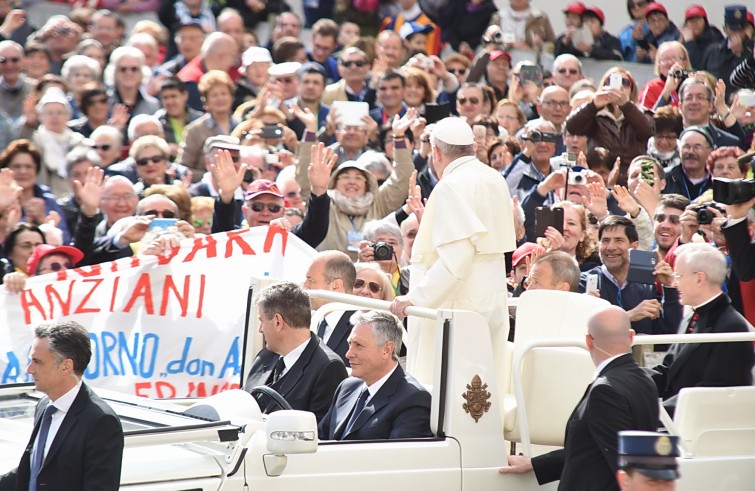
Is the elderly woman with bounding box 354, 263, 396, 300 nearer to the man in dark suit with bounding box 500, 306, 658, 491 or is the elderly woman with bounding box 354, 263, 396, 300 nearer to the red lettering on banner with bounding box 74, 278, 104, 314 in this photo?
the red lettering on banner with bounding box 74, 278, 104, 314

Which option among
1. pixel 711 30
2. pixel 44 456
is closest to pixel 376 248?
pixel 44 456

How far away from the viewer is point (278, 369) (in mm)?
6930

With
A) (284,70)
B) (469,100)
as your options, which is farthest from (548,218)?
(284,70)

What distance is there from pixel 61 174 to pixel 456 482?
7.38 metres

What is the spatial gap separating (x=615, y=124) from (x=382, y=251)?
12.9ft

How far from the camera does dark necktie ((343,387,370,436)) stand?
20.8 ft

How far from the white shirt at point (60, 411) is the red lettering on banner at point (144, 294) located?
4137 mm

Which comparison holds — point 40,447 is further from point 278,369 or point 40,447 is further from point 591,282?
point 591,282

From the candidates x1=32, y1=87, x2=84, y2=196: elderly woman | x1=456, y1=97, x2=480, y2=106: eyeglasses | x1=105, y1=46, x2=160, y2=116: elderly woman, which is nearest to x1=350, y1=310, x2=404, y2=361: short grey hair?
x1=32, y1=87, x2=84, y2=196: elderly woman

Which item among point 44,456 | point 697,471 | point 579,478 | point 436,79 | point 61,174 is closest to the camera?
point 44,456

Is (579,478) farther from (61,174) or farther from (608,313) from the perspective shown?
(61,174)

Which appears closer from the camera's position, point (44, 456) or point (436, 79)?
point (44, 456)

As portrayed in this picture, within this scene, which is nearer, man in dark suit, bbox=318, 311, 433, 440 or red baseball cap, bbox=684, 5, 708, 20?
man in dark suit, bbox=318, 311, 433, 440

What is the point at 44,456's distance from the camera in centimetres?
498
